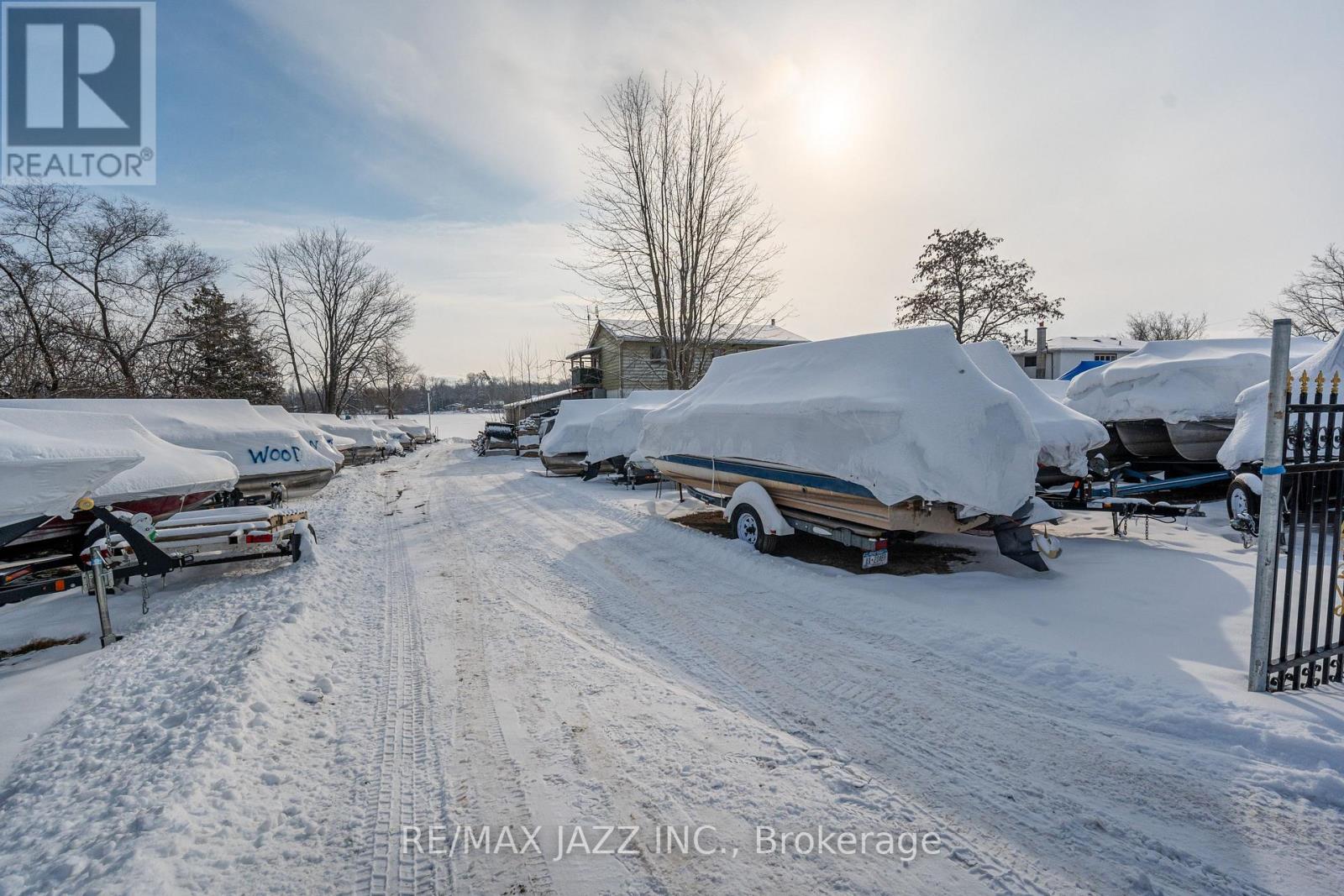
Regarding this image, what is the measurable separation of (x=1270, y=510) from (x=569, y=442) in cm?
1601

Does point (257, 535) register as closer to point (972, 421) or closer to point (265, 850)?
point (265, 850)

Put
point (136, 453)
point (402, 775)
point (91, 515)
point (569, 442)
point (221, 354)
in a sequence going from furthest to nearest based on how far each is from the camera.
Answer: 1. point (221, 354)
2. point (569, 442)
3. point (91, 515)
4. point (136, 453)
5. point (402, 775)

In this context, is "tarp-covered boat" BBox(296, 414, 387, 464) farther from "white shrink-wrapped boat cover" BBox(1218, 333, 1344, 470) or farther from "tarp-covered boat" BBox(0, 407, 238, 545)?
"white shrink-wrapped boat cover" BBox(1218, 333, 1344, 470)

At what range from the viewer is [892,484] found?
5.87 meters

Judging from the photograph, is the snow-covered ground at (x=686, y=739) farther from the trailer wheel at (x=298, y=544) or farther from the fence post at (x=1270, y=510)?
the trailer wheel at (x=298, y=544)

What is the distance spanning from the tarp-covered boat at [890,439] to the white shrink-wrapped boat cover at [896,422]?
12 mm

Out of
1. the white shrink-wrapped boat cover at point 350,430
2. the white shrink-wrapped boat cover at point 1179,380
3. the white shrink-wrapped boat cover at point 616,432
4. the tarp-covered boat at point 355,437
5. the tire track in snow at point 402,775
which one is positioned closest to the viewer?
the tire track in snow at point 402,775

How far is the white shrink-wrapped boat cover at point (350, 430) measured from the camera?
91.2 feet

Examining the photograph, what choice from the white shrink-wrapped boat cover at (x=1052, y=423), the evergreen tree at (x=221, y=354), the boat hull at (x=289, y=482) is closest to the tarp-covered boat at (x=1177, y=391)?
the white shrink-wrapped boat cover at (x=1052, y=423)

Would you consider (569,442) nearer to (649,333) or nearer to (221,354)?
(649,333)

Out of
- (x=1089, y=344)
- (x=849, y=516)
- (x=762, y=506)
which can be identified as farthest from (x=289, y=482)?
(x=1089, y=344)

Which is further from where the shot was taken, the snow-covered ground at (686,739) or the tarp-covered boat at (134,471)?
the tarp-covered boat at (134,471)

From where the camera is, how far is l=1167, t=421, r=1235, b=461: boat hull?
36.7 feet

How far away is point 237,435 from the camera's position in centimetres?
1109
